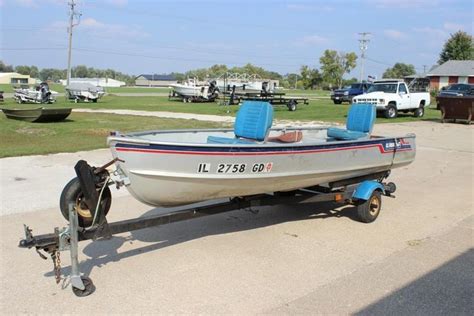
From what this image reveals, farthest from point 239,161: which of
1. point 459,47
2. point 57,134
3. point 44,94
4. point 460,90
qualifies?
point 459,47

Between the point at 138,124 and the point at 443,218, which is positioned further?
the point at 138,124

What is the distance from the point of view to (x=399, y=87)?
26422 millimetres

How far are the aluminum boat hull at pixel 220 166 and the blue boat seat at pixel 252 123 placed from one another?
81cm

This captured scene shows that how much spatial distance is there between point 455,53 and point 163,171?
87548 millimetres

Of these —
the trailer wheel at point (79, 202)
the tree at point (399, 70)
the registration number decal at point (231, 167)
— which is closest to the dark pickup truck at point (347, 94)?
the registration number decal at point (231, 167)

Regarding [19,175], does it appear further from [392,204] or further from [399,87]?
[399,87]

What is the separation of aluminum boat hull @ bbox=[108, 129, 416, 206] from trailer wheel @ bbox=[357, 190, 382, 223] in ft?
1.38

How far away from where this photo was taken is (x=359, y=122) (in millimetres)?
7633

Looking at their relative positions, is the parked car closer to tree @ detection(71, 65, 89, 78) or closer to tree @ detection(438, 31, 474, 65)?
tree @ detection(438, 31, 474, 65)

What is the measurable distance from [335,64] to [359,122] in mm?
99805

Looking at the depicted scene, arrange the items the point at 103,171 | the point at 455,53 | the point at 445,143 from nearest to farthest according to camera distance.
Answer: the point at 103,171
the point at 445,143
the point at 455,53

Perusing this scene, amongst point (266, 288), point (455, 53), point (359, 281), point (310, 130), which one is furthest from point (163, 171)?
point (455, 53)

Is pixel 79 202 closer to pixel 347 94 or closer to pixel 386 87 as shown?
pixel 386 87

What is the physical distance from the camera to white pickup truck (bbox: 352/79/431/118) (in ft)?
83.0
